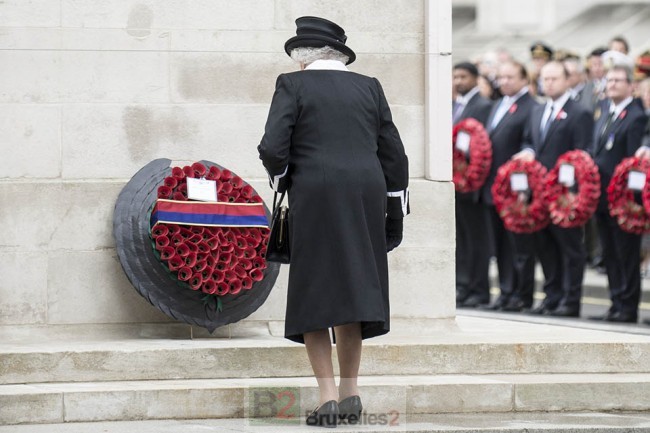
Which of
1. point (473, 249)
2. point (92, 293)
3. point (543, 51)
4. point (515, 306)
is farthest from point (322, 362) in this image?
point (543, 51)

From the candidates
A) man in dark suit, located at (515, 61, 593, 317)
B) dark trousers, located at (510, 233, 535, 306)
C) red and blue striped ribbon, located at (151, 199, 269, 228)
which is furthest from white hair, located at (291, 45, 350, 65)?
dark trousers, located at (510, 233, 535, 306)

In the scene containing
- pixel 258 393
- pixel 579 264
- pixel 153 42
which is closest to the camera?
pixel 258 393

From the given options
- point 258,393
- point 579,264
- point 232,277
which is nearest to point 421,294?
point 232,277

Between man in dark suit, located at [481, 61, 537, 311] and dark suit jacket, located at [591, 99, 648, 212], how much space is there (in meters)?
0.86

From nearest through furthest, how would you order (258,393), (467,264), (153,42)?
1. (258,393)
2. (153,42)
3. (467,264)

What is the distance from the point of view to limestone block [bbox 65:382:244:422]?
899cm

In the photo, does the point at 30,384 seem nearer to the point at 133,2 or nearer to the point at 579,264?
the point at 133,2

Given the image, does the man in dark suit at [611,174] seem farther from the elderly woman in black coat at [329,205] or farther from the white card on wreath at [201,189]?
the elderly woman in black coat at [329,205]

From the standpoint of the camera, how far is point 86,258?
10.5 m

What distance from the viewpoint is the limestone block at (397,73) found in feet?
36.3

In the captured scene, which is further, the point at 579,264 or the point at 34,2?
the point at 579,264

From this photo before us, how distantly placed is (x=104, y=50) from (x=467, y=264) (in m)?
6.20

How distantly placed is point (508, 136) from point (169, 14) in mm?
5489

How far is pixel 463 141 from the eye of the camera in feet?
50.9
